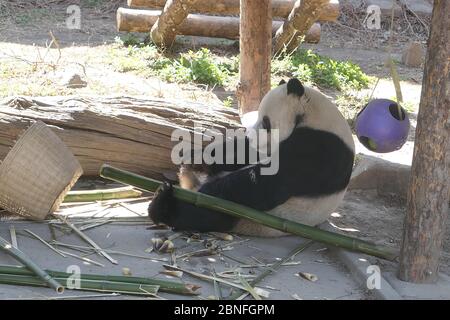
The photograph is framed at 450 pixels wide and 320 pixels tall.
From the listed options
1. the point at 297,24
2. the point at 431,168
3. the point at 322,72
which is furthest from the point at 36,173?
the point at 297,24

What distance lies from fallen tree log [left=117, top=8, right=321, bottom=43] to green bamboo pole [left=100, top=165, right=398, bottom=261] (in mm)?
6284

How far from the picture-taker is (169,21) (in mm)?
9883

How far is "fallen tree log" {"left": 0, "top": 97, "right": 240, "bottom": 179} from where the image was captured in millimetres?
5416

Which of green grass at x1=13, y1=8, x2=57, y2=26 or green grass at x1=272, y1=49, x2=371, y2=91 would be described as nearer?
green grass at x1=272, y1=49, x2=371, y2=91

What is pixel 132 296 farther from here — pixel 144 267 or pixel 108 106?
pixel 108 106

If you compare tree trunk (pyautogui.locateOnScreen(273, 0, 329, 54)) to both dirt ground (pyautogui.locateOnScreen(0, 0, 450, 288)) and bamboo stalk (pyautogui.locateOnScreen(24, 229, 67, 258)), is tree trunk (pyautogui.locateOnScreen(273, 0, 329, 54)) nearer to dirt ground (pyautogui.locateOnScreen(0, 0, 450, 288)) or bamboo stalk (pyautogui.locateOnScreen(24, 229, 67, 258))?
dirt ground (pyautogui.locateOnScreen(0, 0, 450, 288))

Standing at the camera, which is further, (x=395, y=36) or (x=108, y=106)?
(x=395, y=36)

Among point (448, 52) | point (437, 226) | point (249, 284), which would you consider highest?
point (448, 52)

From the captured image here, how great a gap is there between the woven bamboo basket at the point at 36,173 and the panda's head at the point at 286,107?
4.67ft

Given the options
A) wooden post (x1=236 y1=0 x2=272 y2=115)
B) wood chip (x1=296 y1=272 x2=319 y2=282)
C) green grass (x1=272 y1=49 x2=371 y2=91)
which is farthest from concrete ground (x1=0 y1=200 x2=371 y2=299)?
green grass (x1=272 y1=49 x2=371 y2=91)

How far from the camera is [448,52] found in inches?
A: 151

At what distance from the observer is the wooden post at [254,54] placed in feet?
22.4
